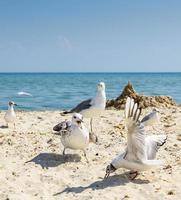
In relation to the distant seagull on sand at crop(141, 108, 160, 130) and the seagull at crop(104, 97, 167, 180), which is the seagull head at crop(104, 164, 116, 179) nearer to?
the seagull at crop(104, 97, 167, 180)

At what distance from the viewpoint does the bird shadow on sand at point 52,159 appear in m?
7.05

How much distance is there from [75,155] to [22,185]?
5.74ft

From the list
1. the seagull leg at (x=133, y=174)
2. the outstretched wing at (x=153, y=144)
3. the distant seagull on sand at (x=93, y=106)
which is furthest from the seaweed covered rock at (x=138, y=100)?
the seagull leg at (x=133, y=174)

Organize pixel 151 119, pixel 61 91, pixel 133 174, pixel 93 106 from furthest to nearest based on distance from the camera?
pixel 61 91, pixel 151 119, pixel 93 106, pixel 133 174

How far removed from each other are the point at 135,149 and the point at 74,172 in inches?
47.6

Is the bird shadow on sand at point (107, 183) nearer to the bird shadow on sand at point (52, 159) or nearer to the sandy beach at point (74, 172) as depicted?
the sandy beach at point (74, 172)

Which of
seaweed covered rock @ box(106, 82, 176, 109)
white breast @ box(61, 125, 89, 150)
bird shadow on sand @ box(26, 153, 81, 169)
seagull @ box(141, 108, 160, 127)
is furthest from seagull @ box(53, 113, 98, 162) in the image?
seaweed covered rock @ box(106, 82, 176, 109)

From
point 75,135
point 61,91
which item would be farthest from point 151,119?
point 61,91

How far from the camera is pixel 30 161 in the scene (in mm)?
7168

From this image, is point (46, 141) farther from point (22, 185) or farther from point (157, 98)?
point (157, 98)

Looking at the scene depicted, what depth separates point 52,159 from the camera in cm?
733

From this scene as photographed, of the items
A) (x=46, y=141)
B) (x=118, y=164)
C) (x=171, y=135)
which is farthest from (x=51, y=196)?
(x=171, y=135)

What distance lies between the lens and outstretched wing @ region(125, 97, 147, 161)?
220 inches

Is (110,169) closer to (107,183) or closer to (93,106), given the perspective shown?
(107,183)
